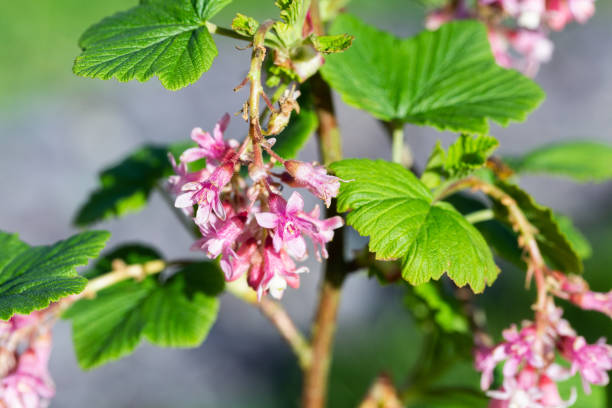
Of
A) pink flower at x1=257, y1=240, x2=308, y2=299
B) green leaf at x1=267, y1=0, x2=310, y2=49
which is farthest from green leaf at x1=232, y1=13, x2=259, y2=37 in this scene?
pink flower at x1=257, y1=240, x2=308, y2=299

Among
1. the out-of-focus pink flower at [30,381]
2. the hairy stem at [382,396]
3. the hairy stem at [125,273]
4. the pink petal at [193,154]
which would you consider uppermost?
the pink petal at [193,154]

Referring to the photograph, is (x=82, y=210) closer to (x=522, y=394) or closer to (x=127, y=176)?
(x=127, y=176)

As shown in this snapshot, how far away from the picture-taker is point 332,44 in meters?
0.77

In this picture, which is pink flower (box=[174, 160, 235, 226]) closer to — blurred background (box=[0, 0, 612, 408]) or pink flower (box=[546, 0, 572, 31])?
pink flower (box=[546, 0, 572, 31])

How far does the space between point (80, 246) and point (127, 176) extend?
0.52m

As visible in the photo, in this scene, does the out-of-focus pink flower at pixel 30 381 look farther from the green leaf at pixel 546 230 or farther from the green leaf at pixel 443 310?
the green leaf at pixel 546 230

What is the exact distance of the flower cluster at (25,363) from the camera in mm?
931

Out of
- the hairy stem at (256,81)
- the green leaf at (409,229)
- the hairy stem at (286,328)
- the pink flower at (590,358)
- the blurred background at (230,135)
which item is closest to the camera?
the hairy stem at (256,81)

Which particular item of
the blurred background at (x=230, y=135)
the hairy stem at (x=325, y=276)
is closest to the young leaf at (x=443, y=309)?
the hairy stem at (x=325, y=276)

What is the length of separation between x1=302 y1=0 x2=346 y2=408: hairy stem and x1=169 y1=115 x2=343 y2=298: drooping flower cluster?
15cm

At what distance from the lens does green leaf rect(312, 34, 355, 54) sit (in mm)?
759

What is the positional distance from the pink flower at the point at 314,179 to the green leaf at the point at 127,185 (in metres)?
0.58

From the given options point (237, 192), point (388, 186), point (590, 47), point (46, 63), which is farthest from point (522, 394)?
point (590, 47)

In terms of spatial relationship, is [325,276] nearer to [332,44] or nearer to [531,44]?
[332,44]
